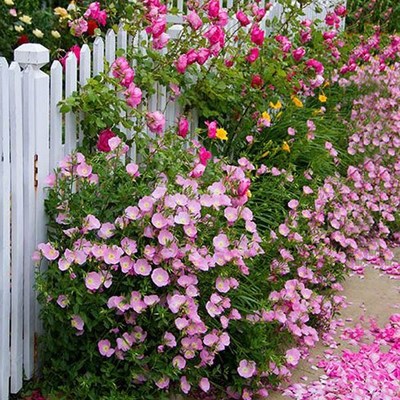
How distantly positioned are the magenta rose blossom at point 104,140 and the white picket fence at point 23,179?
0.16m

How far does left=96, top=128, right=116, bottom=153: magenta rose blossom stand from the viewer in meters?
3.65

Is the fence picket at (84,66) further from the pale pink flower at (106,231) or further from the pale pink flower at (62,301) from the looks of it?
the pale pink flower at (62,301)

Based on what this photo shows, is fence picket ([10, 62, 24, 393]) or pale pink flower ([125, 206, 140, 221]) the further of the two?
pale pink flower ([125, 206, 140, 221])

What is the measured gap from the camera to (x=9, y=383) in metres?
3.38

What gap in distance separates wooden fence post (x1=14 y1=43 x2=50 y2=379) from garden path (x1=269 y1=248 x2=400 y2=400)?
3.83 ft

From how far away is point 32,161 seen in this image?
3303 millimetres

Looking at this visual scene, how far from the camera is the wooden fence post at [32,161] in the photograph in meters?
3.23

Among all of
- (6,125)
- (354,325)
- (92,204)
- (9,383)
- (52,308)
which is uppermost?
(6,125)

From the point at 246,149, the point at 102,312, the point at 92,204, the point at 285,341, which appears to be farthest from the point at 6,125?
the point at 246,149

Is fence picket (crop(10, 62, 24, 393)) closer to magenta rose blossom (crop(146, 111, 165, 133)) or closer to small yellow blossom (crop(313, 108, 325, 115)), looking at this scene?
magenta rose blossom (crop(146, 111, 165, 133))

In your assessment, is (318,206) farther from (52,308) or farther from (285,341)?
(52,308)

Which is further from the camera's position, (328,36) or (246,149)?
(328,36)

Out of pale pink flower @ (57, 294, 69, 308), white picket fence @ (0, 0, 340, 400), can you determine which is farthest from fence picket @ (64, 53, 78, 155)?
pale pink flower @ (57, 294, 69, 308)

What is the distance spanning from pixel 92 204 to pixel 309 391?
1.18 meters
